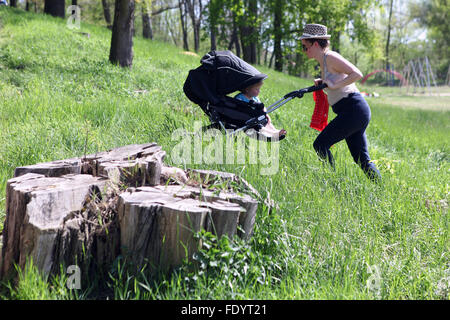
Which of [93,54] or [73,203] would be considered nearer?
[73,203]

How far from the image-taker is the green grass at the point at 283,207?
8.73 feet

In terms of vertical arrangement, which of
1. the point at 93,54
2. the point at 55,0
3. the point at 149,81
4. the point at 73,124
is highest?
the point at 55,0

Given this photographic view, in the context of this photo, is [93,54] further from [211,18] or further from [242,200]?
[211,18]

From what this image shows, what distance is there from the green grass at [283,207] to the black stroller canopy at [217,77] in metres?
0.82

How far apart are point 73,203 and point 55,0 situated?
18026mm

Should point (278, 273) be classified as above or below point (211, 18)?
below

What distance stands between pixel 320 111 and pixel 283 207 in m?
1.90

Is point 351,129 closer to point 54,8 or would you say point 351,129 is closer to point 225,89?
point 225,89

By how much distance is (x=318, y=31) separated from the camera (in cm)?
448

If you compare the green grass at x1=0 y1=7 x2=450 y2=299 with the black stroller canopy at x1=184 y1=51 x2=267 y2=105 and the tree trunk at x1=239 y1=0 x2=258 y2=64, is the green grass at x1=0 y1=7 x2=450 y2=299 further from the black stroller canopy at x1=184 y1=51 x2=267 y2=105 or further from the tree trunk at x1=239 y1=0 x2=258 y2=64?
the tree trunk at x1=239 y1=0 x2=258 y2=64

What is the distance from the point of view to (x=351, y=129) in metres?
4.50

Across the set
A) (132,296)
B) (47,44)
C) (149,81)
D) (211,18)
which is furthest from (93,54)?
(211,18)
